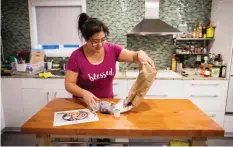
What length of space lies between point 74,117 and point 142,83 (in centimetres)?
47

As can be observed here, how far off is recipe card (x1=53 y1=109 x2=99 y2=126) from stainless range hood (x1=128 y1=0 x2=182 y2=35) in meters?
1.65

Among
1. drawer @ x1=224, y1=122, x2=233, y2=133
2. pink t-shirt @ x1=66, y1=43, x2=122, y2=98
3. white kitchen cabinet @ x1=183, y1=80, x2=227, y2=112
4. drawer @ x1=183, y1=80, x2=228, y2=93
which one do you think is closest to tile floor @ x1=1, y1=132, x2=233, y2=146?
drawer @ x1=224, y1=122, x2=233, y2=133

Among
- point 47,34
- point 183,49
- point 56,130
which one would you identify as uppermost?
point 47,34

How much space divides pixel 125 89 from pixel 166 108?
1355mm

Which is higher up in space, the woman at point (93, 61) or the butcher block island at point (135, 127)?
the woman at point (93, 61)

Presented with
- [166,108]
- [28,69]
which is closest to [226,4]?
[166,108]

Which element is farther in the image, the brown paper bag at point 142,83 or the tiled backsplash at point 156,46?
the tiled backsplash at point 156,46

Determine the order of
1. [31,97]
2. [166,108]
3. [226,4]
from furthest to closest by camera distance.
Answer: [31,97] < [226,4] < [166,108]

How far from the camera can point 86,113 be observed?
1238 mm

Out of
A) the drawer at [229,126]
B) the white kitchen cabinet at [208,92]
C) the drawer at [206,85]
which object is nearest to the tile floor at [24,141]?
the drawer at [229,126]

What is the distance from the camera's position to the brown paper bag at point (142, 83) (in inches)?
48.4

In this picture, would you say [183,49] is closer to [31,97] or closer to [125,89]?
[125,89]

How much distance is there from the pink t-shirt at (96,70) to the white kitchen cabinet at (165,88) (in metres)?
1.10

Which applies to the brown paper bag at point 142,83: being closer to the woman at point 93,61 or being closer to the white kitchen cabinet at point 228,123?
the woman at point 93,61
